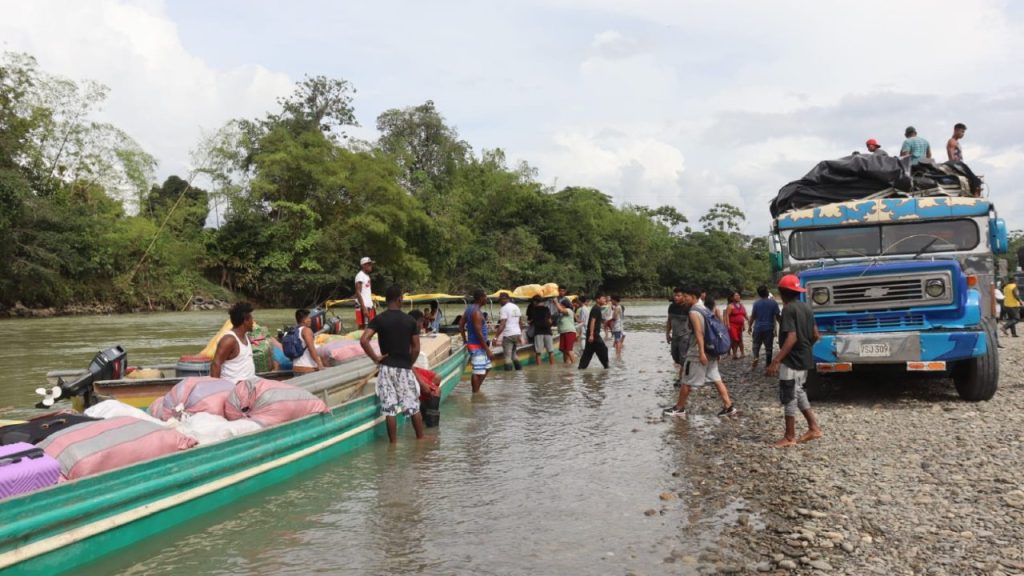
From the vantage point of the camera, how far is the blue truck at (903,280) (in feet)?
31.8

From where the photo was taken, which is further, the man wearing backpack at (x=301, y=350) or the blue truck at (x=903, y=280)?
the man wearing backpack at (x=301, y=350)

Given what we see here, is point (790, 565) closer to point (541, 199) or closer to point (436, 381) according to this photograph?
point (436, 381)

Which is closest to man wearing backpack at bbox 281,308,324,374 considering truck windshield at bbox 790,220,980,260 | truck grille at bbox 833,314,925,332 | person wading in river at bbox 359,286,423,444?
person wading in river at bbox 359,286,423,444

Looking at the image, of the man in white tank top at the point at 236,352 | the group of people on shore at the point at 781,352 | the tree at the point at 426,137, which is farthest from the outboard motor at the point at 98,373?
the tree at the point at 426,137

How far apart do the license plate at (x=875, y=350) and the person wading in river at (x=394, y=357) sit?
594 centimetres

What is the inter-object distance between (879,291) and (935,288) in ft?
2.19

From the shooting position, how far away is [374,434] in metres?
9.70

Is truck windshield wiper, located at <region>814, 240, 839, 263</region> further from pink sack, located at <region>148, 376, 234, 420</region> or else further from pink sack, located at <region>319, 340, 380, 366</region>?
pink sack, located at <region>148, 376, 234, 420</region>

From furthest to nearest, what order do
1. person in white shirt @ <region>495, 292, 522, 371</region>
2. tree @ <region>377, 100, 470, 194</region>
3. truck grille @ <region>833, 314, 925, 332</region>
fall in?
tree @ <region>377, 100, 470, 194</region>
person in white shirt @ <region>495, 292, 522, 371</region>
truck grille @ <region>833, 314, 925, 332</region>

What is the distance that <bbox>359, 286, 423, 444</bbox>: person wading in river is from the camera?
29.6 feet

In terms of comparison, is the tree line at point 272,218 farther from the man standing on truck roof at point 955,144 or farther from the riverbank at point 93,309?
the man standing on truck roof at point 955,144

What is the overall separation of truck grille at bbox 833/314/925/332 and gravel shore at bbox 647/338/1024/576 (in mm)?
1179

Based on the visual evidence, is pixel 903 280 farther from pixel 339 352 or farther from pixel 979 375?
pixel 339 352

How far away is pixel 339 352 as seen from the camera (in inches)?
452
